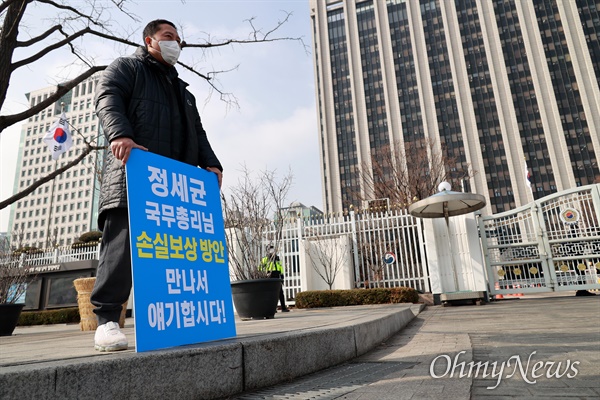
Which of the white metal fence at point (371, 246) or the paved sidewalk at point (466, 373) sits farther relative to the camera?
the white metal fence at point (371, 246)

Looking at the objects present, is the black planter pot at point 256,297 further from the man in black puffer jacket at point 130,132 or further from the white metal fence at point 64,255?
the white metal fence at point 64,255

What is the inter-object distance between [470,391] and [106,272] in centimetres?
188

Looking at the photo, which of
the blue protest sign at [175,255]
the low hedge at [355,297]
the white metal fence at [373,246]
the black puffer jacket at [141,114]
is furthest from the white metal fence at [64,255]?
the blue protest sign at [175,255]

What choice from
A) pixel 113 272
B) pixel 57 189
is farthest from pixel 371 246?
pixel 57 189

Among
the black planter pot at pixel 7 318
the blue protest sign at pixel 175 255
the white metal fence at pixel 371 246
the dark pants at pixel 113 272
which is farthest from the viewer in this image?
the white metal fence at pixel 371 246

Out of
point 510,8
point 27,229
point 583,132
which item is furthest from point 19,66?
point 27,229

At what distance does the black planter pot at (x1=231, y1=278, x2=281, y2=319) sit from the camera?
560 cm

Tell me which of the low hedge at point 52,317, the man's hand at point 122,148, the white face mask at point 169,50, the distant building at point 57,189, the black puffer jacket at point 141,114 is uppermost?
the distant building at point 57,189

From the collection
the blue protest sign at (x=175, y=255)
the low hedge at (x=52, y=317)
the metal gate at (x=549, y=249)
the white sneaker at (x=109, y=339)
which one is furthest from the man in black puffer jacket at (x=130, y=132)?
the low hedge at (x=52, y=317)

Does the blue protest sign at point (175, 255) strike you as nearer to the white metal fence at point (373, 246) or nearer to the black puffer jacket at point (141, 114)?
the black puffer jacket at point (141, 114)

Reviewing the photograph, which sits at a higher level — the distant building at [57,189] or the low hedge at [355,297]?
the distant building at [57,189]

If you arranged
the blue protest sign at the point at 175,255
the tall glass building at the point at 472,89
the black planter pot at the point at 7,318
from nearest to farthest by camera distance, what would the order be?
the blue protest sign at the point at 175,255, the black planter pot at the point at 7,318, the tall glass building at the point at 472,89

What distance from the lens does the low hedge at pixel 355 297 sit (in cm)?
965

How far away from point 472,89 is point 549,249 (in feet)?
187
